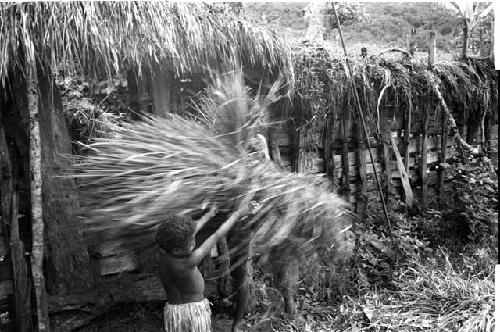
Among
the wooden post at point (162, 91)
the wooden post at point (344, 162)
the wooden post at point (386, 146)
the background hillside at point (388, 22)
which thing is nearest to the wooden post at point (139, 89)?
the wooden post at point (162, 91)

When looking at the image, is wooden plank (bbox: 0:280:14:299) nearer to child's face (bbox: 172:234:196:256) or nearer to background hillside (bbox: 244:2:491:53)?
child's face (bbox: 172:234:196:256)

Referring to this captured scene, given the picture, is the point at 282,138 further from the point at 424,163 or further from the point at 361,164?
the point at 424,163

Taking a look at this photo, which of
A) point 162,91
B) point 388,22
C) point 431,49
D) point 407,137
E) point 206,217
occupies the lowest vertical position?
point 206,217

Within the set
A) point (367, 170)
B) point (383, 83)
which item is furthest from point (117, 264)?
point (383, 83)

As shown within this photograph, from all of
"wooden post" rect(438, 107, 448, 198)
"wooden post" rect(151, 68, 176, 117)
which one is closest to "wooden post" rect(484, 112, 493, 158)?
"wooden post" rect(438, 107, 448, 198)

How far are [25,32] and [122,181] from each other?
3.63 ft

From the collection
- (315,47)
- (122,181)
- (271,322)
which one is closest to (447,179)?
(315,47)

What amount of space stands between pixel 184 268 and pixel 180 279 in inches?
2.8

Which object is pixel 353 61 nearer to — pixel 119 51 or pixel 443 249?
pixel 443 249

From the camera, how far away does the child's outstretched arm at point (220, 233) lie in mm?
2291

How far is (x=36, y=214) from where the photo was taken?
9.93 ft

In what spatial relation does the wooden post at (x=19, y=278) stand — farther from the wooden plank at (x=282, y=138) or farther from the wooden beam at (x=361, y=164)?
the wooden beam at (x=361, y=164)

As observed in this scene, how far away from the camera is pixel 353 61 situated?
4680mm

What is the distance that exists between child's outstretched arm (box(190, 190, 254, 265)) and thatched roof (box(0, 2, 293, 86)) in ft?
3.82
